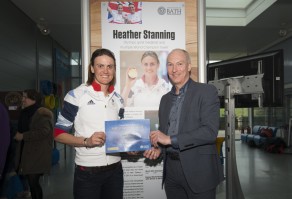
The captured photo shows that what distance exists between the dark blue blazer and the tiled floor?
3.26m

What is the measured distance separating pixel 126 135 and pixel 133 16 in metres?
1.15

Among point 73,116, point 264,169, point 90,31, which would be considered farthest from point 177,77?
point 264,169

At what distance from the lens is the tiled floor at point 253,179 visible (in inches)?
195

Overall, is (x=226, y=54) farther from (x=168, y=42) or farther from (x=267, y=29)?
(x=168, y=42)

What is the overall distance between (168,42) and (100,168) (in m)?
1.28

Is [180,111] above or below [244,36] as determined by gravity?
below

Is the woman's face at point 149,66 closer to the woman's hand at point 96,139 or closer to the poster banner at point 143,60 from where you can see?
the poster banner at point 143,60

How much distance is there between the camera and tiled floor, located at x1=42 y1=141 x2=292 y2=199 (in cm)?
496

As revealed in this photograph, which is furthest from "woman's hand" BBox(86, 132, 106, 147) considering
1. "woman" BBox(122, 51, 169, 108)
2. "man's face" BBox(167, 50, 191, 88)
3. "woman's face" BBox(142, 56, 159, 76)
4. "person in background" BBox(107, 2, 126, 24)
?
"person in background" BBox(107, 2, 126, 24)

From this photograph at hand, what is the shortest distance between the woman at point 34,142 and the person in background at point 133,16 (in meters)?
2.14

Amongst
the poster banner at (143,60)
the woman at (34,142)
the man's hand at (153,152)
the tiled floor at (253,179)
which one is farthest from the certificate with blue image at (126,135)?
the tiled floor at (253,179)

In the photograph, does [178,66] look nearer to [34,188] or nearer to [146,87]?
[146,87]

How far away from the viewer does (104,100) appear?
1.92 metres

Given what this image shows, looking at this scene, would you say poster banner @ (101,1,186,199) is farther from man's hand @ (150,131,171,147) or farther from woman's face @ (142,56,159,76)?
man's hand @ (150,131,171,147)
